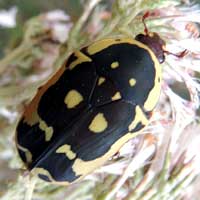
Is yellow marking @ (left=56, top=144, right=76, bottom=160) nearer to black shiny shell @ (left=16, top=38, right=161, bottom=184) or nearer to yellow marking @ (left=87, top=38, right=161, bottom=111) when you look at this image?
black shiny shell @ (left=16, top=38, right=161, bottom=184)

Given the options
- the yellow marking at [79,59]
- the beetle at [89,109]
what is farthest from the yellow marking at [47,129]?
the yellow marking at [79,59]

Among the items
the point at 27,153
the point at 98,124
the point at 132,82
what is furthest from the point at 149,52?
the point at 27,153

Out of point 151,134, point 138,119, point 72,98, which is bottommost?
point 151,134

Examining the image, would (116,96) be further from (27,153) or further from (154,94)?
(27,153)

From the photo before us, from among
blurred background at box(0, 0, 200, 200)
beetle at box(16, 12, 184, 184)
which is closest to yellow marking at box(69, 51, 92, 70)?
beetle at box(16, 12, 184, 184)

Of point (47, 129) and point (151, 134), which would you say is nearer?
point (47, 129)

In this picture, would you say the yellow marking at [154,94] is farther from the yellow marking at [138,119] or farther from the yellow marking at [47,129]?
the yellow marking at [47,129]

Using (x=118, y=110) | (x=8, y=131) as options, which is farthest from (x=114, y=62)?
(x=8, y=131)

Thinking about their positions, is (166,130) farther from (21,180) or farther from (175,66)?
(21,180)
